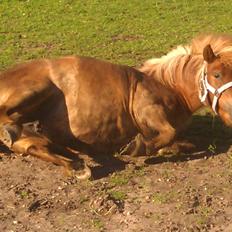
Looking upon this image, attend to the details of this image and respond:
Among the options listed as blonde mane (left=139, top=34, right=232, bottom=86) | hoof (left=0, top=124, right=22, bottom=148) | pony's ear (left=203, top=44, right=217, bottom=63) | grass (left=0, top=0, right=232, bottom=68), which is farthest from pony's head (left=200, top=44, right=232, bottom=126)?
grass (left=0, top=0, right=232, bottom=68)

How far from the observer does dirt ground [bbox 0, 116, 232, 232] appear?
17.1 feet

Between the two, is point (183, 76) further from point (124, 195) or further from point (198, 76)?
point (124, 195)

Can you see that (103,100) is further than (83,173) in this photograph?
Yes

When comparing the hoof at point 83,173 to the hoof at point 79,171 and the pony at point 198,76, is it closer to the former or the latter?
the hoof at point 79,171

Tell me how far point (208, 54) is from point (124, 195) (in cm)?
170

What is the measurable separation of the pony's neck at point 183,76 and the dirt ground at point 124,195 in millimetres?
583

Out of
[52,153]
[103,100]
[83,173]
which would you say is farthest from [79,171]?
[103,100]

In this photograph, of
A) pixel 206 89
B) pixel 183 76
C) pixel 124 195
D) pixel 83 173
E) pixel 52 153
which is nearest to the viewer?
pixel 124 195

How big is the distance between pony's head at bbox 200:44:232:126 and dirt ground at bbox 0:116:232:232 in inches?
22.3

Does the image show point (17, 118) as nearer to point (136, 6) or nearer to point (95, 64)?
point (95, 64)

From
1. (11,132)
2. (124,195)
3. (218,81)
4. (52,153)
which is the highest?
(218,81)

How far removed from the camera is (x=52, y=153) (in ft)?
20.7

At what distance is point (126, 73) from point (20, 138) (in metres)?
1.32

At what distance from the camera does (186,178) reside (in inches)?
240
